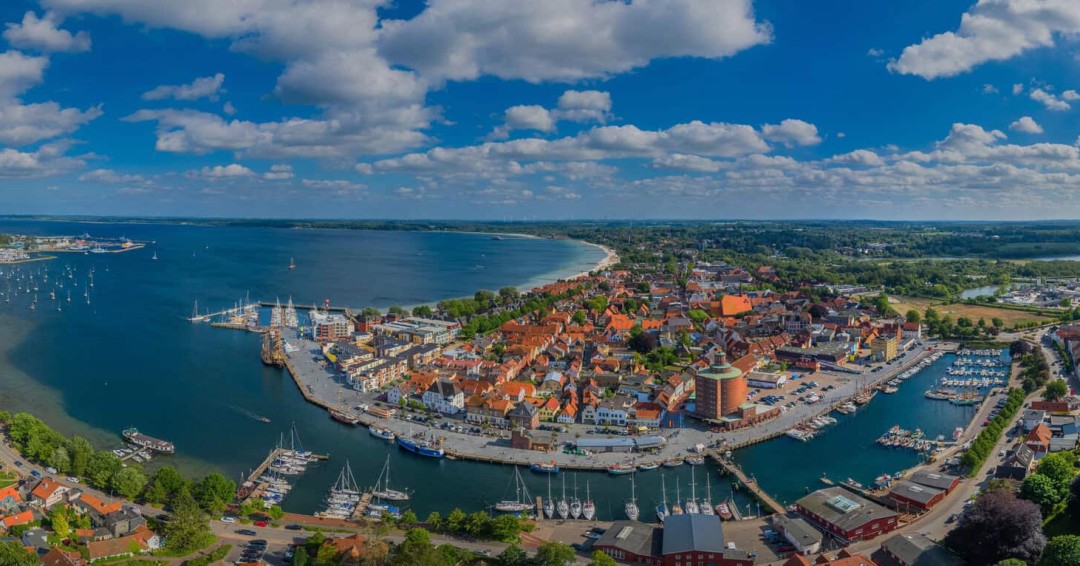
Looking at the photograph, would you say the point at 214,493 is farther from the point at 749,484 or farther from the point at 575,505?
the point at 749,484

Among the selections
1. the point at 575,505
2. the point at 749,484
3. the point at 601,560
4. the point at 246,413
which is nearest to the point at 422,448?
the point at 575,505

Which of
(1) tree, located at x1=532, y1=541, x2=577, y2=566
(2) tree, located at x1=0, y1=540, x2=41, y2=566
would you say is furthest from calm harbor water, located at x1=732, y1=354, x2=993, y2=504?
(2) tree, located at x1=0, y1=540, x2=41, y2=566

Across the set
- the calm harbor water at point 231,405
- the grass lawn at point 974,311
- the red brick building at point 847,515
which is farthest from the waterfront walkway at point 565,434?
the grass lawn at point 974,311

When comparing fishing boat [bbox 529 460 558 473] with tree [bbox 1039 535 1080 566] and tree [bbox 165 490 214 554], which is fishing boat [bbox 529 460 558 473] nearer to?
tree [bbox 165 490 214 554]

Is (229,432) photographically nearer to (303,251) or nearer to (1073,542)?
(1073,542)

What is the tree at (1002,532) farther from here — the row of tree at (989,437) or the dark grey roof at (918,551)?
the row of tree at (989,437)

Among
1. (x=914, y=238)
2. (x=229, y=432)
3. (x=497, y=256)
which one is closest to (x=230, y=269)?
(x=497, y=256)
